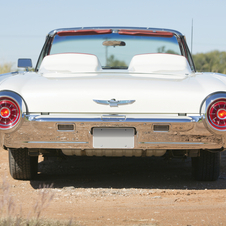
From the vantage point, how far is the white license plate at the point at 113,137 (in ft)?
11.4

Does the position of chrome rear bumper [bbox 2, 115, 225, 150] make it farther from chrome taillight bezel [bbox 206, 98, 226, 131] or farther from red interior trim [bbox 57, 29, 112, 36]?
red interior trim [bbox 57, 29, 112, 36]

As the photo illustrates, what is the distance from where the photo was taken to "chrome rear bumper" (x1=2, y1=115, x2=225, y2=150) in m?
3.44

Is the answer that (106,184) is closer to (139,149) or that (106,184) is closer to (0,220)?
(139,149)

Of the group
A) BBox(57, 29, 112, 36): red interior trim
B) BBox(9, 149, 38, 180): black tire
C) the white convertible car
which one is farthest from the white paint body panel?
BBox(57, 29, 112, 36): red interior trim

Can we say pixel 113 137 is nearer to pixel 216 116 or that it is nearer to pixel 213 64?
pixel 216 116

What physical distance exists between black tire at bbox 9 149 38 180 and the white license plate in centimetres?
101

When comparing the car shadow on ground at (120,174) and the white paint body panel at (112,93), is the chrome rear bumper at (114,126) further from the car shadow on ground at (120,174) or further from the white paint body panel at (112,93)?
the car shadow on ground at (120,174)

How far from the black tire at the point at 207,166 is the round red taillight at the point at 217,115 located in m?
0.75

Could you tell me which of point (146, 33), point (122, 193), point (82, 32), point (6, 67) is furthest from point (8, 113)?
point (6, 67)

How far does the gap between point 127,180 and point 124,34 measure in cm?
199

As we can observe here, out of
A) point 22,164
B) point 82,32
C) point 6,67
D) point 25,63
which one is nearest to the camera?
point 22,164

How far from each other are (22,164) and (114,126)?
132cm

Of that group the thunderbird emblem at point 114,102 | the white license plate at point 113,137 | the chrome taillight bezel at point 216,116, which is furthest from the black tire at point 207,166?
the thunderbird emblem at point 114,102

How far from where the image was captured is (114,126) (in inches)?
135
